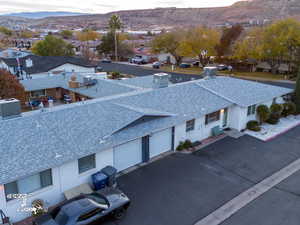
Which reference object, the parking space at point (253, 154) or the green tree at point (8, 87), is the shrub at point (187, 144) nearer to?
the parking space at point (253, 154)

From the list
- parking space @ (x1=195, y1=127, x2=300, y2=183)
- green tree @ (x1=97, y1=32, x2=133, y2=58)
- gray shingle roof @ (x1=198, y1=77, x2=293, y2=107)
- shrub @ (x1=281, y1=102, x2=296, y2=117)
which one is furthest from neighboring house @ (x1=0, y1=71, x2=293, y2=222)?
green tree @ (x1=97, y1=32, x2=133, y2=58)

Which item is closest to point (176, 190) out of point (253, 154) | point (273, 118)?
point (253, 154)

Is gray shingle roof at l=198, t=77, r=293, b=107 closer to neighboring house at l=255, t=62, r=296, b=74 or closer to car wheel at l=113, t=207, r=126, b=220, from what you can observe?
car wheel at l=113, t=207, r=126, b=220

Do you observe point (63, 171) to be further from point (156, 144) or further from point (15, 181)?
point (156, 144)

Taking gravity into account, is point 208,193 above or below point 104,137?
below

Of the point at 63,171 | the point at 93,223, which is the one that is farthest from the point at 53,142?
the point at 93,223

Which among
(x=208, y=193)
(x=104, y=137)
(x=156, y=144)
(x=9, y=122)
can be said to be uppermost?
(x=9, y=122)
